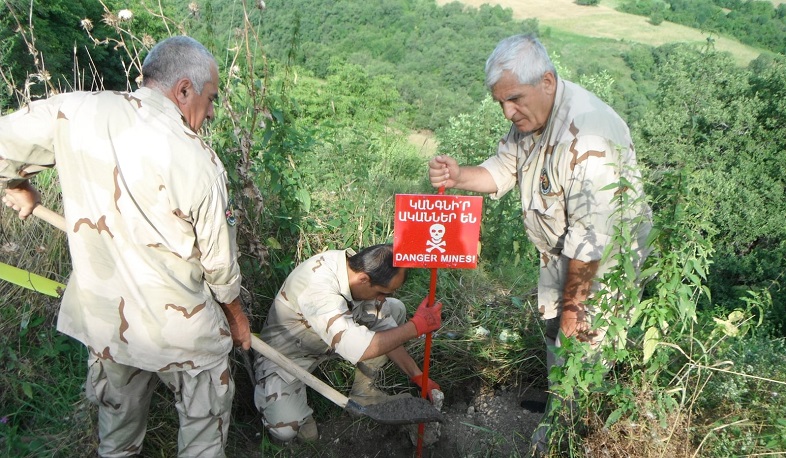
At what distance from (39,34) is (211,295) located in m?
15.4

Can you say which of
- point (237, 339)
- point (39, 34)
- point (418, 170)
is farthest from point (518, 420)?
point (39, 34)

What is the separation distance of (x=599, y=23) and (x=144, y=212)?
39.3m

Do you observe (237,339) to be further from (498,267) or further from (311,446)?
(498,267)

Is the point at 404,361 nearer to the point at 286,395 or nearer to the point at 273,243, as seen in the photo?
the point at 286,395

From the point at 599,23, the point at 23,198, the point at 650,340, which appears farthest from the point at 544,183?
the point at 599,23

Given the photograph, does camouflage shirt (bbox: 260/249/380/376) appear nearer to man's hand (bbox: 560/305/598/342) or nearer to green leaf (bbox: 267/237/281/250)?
green leaf (bbox: 267/237/281/250)

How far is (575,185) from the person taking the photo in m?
2.34

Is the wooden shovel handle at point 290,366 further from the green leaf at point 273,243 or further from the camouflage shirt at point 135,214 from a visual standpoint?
the green leaf at point 273,243

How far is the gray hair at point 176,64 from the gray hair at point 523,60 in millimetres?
1236

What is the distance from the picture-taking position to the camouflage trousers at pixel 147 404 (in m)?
2.34

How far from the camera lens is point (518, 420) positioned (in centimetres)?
320

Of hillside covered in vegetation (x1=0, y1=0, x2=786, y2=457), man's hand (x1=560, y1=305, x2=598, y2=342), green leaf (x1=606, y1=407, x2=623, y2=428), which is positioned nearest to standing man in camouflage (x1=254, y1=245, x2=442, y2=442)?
hillside covered in vegetation (x1=0, y1=0, x2=786, y2=457)

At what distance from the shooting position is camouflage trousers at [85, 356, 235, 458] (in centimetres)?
234

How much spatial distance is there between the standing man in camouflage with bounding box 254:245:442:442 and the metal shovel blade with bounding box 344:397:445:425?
0.48ft
